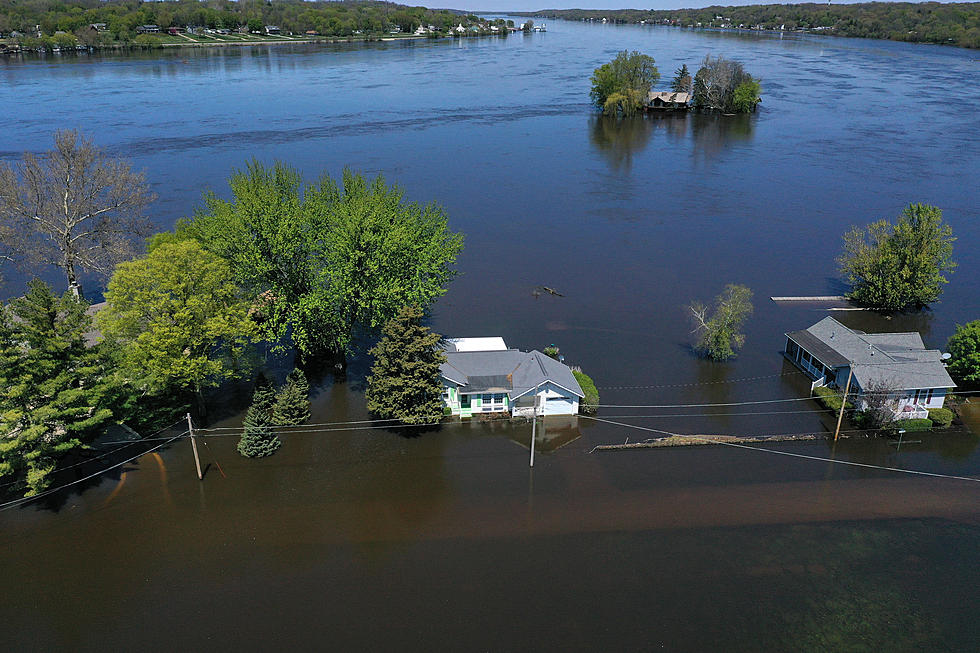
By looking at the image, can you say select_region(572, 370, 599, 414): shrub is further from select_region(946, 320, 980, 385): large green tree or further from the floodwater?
select_region(946, 320, 980, 385): large green tree

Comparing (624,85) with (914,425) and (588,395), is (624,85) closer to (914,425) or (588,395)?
(588,395)

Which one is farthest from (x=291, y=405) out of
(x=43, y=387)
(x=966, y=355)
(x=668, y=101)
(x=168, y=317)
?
(x=668, y=101)

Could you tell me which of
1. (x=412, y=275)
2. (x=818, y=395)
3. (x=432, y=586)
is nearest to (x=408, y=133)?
(x=412, y=275)

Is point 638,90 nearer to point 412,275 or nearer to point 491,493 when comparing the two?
point 412,275

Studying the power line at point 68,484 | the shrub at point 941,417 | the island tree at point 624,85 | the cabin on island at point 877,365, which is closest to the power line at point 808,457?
the cabin on island at point 877,365

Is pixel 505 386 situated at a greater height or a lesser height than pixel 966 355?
lesser
